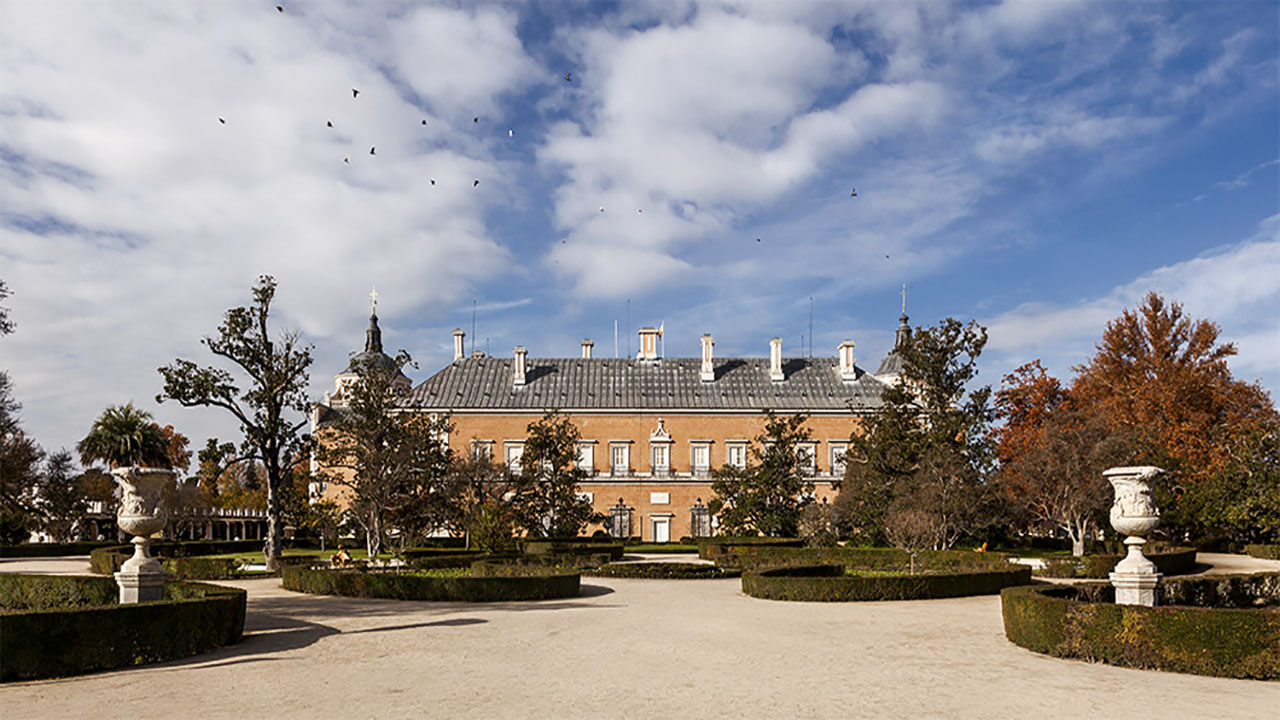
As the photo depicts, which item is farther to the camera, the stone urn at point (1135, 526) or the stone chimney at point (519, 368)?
the stone chimney at point (519, 368)

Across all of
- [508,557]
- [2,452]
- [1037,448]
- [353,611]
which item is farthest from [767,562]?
[2,452]

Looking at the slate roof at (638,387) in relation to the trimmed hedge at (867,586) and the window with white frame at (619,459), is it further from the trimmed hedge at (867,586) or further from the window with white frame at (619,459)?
the trimmed hedge at (867,586)

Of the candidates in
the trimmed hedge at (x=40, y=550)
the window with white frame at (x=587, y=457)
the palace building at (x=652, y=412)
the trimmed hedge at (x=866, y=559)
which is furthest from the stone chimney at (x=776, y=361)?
the trimmed hedge at (x=40, y=550)

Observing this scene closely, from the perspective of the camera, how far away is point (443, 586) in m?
19.1

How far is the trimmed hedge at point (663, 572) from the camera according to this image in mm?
25906

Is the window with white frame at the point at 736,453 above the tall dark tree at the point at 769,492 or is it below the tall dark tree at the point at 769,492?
above

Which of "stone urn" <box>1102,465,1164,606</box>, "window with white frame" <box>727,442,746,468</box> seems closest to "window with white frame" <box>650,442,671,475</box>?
"window with white frame" <box>727,442,746,468</box>

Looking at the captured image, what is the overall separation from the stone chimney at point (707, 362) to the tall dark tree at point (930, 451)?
788 inches

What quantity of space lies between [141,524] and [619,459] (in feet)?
139

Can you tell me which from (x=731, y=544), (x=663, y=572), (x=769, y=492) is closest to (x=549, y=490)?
(x=731, y=544)

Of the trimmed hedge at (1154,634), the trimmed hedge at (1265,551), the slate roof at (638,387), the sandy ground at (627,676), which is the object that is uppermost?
the slate roof at (638,387)

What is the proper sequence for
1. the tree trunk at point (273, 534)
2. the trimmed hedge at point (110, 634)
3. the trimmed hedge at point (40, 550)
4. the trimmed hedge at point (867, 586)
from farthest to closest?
1. the trimmed hedge at point (40, 550)
2. the tree trunk at point (273, 534)
3. the trimmed hedge at point (867, 586)
4. the trimmed hedge at point (110, 634)

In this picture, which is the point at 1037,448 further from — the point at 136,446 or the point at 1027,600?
the point at 136,446

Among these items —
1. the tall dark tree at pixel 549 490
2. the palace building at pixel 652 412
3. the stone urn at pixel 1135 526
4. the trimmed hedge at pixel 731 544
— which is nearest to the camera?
the stone urn at pixel 1135 526
